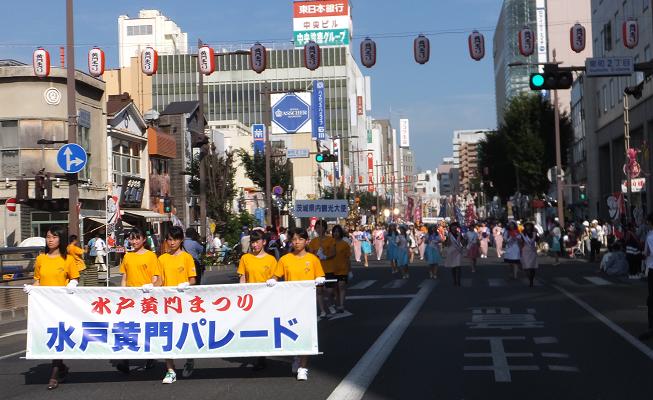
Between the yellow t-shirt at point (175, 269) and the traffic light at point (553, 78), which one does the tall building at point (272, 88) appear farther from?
the yellow t-shirt at point (175, 269)

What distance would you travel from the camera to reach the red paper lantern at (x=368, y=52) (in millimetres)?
31969

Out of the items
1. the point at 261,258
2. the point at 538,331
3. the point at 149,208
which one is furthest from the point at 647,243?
the point at 149,208

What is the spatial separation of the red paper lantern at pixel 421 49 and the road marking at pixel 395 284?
780 cm

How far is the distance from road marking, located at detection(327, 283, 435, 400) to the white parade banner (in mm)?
641

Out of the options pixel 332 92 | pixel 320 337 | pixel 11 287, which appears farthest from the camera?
pixel 332 92

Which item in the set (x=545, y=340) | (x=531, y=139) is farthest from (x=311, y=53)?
(x=531, y=139)

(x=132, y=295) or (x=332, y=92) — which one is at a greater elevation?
(x=332, y=92)

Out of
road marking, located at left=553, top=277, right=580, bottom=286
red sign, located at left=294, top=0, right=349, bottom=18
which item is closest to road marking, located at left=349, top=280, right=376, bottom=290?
road marking, located at left=553, top=277, right=580, bottom=286

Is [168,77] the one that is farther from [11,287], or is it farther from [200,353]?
[200,353]

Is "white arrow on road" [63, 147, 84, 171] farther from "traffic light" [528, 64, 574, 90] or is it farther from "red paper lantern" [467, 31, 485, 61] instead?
"red paper lantern" [467, 31, 485, 61]

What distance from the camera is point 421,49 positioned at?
30969mm

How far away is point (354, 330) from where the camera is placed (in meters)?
14.8

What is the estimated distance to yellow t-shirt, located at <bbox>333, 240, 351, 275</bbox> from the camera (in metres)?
17.9

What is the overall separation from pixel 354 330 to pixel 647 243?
15.4ft
